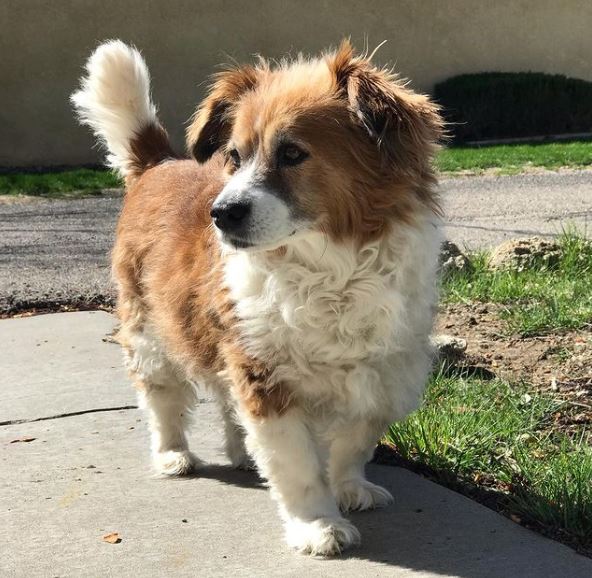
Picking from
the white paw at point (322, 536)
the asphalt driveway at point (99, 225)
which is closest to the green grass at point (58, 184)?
the asphalt driveway at point (99, 225)

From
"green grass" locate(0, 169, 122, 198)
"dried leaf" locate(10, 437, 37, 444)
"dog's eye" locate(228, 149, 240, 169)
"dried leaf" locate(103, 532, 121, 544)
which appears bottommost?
"green grass" locate(0, 169, 122, 198)

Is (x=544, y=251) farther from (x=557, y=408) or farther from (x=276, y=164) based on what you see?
(x=276, y=164)

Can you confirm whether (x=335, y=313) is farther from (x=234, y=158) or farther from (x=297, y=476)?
(x=234, y=158)

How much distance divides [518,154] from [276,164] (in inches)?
550

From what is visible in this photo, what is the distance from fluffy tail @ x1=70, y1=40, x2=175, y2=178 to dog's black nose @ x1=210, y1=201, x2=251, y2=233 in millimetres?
1700

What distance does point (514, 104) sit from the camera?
2062 cm

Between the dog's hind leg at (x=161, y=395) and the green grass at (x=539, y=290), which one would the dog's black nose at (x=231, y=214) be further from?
the green grass at (x=539, y=290)

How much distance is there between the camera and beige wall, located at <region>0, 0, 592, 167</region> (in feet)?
63.8

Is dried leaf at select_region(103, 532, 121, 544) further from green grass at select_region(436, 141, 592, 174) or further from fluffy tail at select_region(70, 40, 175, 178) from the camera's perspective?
green grass at select_region(436, 141, 592, 174)

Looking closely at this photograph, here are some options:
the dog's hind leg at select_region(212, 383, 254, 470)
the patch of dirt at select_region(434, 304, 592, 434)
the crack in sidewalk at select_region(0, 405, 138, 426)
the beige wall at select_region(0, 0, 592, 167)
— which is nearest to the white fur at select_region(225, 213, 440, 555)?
the dog's hind leg at select_region(212, 383, 254, 470)

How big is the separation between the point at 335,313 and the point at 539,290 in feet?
10.4

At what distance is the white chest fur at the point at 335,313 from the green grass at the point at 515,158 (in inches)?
440

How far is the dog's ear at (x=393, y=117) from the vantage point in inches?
150

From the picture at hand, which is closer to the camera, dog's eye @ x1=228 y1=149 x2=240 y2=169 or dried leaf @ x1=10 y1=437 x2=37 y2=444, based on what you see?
dog's eye @ x1=228 y1=149 x2=240 y2=169
